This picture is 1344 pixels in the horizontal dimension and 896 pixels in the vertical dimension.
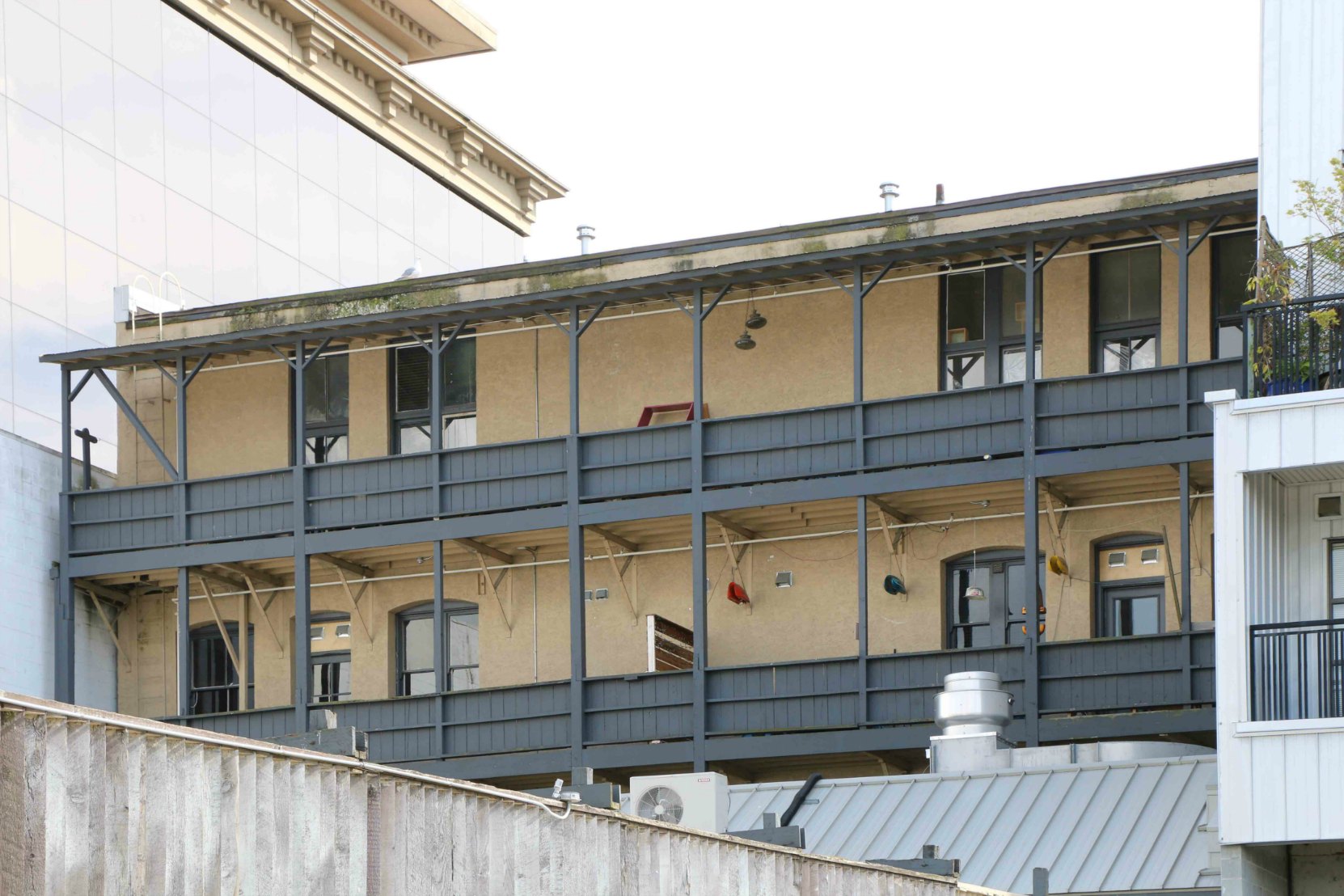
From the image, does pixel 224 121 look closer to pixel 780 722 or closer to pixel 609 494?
pixel 609 494

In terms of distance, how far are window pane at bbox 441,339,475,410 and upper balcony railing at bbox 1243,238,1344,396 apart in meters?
15.7

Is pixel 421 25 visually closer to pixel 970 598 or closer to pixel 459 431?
pixel 459 431

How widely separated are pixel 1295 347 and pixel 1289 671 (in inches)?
121

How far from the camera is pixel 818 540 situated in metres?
32.5

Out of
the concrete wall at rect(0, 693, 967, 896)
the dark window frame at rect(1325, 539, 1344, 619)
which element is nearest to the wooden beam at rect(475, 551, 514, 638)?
the dark window frame at rect(1325, 539, 1344, 619)

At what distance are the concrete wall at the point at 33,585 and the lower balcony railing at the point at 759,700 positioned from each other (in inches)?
99.6

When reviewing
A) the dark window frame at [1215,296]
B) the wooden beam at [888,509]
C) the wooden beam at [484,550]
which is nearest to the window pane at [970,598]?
the wooden beam at [888,509]

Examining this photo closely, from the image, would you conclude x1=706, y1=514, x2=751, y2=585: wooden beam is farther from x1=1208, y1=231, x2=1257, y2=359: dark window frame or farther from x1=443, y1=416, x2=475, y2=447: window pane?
x1=1208, y1=231, x2=1257, y2=359: dark window frame

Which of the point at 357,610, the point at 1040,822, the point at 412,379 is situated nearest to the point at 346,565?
the point at 357,610

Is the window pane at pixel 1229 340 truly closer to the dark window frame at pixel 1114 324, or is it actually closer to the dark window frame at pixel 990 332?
the dark window frame at pixel 1114 324

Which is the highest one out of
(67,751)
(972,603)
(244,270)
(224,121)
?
(224,121)

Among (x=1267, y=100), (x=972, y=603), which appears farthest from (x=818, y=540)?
(x=1267, y=100)

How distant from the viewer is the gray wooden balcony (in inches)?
1148

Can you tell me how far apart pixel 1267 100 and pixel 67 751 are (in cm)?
1913
